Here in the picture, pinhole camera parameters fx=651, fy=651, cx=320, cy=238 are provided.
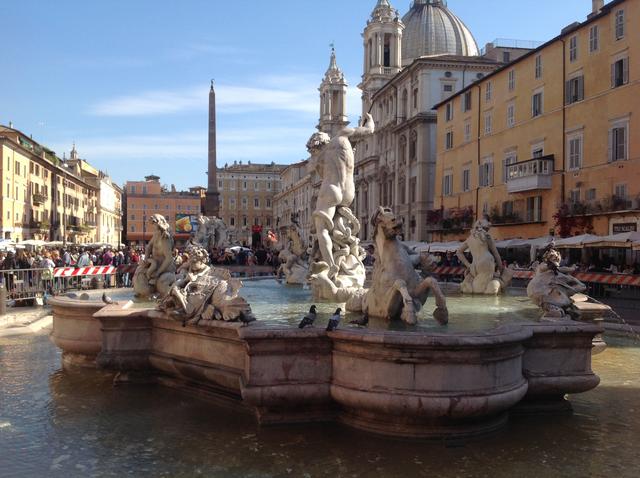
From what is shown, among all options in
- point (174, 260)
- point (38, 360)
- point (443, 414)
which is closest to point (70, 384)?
point (38, 360)

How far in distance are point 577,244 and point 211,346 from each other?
62.5 feet

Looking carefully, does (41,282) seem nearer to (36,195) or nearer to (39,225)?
(36,195)

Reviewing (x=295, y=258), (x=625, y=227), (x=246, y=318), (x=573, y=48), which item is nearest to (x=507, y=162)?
(x=573, y=48)

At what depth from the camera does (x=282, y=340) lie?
17.7 ft

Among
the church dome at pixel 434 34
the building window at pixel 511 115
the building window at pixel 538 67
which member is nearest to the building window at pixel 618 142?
the building window at pixel 538 67

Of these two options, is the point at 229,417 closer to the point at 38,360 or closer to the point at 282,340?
the point at 282,340

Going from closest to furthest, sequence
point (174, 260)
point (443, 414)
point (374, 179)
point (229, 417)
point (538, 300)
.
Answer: point (443, 414)
point (229, 417)
point (538, 300)
point (174, 260)
point (374, 179)

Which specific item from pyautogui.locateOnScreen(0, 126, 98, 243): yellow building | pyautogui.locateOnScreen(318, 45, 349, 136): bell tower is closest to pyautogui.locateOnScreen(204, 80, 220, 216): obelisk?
pyautogui.locateOnScreen(0, 126, 98, 243): yellow building

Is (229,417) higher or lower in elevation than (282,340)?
lower

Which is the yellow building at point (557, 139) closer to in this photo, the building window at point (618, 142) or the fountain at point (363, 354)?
the building window at point (618, 142)

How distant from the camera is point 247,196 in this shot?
12275cm

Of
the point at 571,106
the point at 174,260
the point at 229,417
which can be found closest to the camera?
the point at 229,417

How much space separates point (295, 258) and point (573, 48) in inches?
977

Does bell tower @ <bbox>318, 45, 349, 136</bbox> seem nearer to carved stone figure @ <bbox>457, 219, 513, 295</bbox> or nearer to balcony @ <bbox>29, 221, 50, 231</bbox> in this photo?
balcony @ <bbox>29, 221, 50, 231</bbox>
